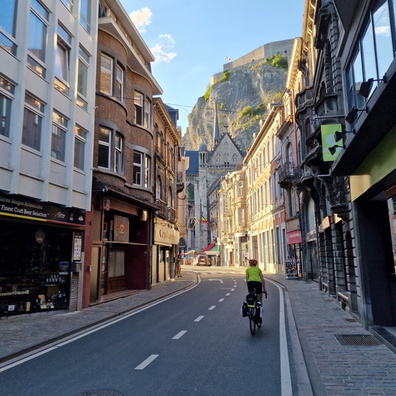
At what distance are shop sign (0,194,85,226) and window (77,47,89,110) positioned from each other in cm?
448

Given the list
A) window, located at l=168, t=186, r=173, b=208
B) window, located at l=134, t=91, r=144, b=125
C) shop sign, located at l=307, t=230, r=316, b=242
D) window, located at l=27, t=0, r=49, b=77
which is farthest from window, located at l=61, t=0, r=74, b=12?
shop sign, located at l=307, t=230, r=316, b=242

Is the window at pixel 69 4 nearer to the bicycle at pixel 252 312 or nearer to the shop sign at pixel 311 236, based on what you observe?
the bicycle at pixel 252 312

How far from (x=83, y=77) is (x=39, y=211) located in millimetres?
6369

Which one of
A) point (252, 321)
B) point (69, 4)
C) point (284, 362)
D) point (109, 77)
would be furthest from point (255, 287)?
point (69, 4)

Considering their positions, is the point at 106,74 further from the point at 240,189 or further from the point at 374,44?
the point at 240,189

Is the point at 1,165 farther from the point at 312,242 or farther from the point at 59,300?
the point at 312,242

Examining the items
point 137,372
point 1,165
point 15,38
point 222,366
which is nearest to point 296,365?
point 222,366

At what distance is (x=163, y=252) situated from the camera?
29.4 m

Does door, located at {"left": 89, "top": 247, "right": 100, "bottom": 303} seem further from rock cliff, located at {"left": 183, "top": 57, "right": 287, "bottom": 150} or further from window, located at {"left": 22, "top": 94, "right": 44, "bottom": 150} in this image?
rock cliff, located at {"left": 183, "top": 57, "right": 287, "bottom": 150}

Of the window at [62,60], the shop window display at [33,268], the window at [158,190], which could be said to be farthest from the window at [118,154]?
the window at [158,190]

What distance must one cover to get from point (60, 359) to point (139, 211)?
13846mm

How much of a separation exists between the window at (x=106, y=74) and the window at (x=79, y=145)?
10.4 ft

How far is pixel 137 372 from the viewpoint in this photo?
20.7 ft

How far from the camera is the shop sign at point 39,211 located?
10.9 m
